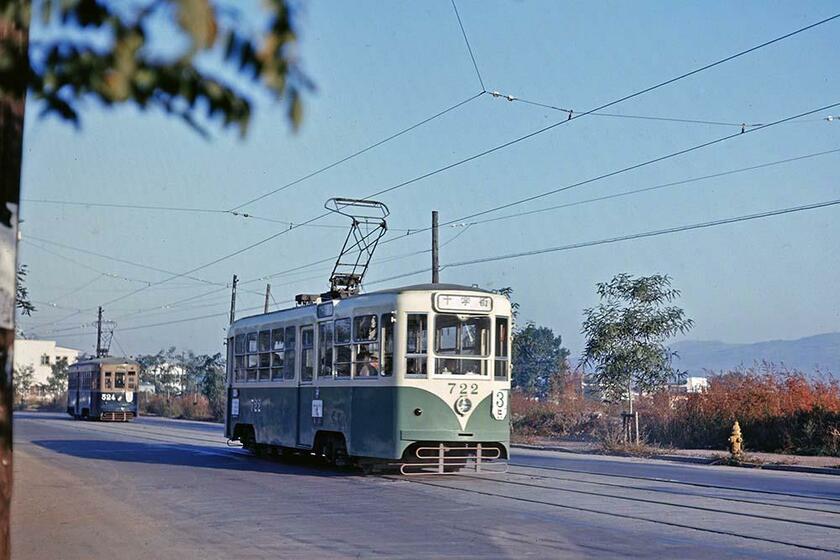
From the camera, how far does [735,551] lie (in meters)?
10.1

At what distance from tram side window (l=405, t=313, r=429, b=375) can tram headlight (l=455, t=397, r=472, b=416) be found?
A: 2.37ft

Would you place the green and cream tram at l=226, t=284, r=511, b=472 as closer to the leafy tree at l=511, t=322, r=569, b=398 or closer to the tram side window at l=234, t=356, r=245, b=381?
the tram side window at l=234, t=356, r=245, b=381

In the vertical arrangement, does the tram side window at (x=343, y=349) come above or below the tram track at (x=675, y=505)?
above

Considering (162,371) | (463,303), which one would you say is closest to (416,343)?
(463,303)

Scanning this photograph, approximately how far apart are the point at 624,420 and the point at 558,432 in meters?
7.79

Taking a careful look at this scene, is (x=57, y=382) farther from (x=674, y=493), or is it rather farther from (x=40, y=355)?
(x=674, y=493)

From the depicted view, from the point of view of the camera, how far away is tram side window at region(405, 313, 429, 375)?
17.7m

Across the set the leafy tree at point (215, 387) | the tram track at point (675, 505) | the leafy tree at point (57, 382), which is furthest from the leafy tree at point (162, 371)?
the tram track at point (675, 505)

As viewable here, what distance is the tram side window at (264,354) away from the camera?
893 inches

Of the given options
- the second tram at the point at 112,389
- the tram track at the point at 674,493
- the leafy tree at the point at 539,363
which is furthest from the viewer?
the leafy tree at the point at 539,363

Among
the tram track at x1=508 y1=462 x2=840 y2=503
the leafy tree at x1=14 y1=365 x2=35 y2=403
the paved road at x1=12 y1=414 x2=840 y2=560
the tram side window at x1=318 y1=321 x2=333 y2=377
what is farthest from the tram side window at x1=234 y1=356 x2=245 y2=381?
the leafy tree at x1=14 y1=365 x2=35 y2=403

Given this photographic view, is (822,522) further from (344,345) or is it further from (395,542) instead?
(344,345)

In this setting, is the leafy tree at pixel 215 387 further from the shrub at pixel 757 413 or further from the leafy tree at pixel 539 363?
the shrub at pixel 757 413

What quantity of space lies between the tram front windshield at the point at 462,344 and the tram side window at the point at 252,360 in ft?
21.6
